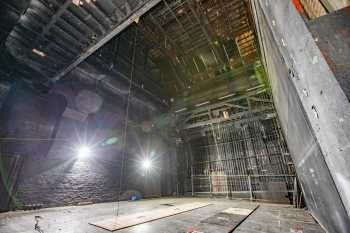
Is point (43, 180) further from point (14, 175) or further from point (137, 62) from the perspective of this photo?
point (137, 62)

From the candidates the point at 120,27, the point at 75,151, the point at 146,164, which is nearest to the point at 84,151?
the point at 75,151

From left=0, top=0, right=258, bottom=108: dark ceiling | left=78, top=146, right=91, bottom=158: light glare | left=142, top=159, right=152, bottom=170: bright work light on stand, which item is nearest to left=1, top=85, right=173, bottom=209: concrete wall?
left=78, top=146, right=91, bottom=158: light glare

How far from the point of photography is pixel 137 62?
26.7 ft

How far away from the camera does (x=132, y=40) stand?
300 inches

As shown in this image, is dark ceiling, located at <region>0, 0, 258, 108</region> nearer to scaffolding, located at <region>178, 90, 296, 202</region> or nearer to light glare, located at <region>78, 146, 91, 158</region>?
scaffolding, located at <region>178, 90, 296, 202</region>

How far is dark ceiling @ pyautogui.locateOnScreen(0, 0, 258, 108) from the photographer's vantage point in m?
3.58

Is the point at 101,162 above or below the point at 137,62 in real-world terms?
below

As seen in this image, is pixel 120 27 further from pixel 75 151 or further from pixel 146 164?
pixel 146 164

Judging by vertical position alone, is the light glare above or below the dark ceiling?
below

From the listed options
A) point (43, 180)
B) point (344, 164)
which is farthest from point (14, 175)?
point (344, 164)

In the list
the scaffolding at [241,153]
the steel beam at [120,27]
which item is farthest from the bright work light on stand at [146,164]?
the steel beam at [120,27]

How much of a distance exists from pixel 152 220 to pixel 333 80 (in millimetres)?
3512

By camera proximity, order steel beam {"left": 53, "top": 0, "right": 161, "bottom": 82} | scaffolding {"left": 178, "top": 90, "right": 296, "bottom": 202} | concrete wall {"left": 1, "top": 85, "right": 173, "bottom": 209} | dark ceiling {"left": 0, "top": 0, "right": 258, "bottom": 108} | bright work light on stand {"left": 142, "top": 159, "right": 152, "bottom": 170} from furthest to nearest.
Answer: bright work light on stand {"left": 142, "top": 159, "right": 152, "bottom": 170}, scaffolding {"left": 178, "top": 90, "right": 296, "bottom": 202}, concrete wall {"left": 1, "top": 85, "right": 173, "bottom": 209}, dark ceiling {"left": 0, "top": 0, "right": 258, "bottom": 108}, steel beam {"left": 53, "top": 0, "right": 161, "bottom": 82}

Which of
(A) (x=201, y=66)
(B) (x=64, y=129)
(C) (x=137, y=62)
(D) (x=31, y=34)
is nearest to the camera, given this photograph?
(D) (x=31, y=34)
